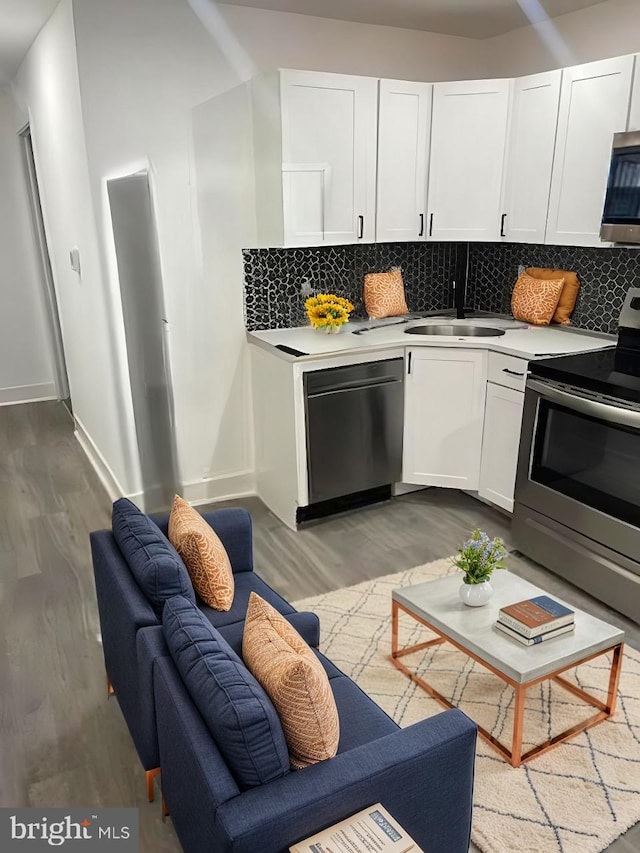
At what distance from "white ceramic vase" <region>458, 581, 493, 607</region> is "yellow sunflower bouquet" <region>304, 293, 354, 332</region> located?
1.97 metres

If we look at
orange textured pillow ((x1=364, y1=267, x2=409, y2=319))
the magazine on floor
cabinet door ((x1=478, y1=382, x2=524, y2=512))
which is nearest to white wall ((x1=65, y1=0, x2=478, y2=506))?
orange textured pillow ((x1=364, y1=267, x2=409, y2=319))

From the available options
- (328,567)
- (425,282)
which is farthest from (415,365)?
(328,567)

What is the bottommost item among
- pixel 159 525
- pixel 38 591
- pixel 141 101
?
pixel 38 591

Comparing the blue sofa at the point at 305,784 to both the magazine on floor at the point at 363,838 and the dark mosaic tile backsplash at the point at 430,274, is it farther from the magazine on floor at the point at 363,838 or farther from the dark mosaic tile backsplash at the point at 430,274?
the dark mosaic tile backsplash at the point at 430,274

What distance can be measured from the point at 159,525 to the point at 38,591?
3.84 feet

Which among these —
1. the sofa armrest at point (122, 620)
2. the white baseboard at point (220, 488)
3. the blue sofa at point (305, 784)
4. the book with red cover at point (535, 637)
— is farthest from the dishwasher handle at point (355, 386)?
the blue sofa at point (305, 784)

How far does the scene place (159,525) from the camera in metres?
2.50

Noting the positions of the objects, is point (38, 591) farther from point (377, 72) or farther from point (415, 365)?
point (377, 72)

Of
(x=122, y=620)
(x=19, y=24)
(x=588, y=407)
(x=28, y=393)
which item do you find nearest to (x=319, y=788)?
(x=122, y=620)

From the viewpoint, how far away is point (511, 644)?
7.25ft

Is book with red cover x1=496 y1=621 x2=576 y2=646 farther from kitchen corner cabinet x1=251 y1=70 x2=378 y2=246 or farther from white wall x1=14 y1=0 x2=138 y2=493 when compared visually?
white wall x1=14 y1=0 x2=138 y2=493

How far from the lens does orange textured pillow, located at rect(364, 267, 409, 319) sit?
4352 millimetres

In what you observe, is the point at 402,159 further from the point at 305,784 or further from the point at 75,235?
the point at 305,784

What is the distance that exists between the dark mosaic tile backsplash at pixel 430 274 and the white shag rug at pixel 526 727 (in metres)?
1.86
